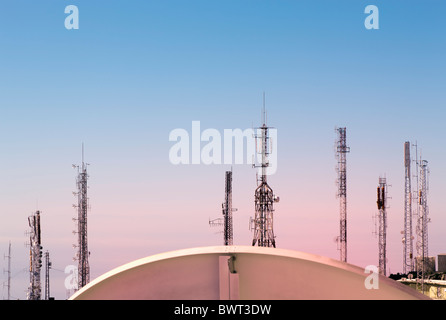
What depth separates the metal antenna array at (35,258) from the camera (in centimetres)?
5716

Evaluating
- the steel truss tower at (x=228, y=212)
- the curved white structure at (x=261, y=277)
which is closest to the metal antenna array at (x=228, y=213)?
the steel truss tower at (x=228, y=212)

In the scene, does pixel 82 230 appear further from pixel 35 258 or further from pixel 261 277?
pixel 261 277

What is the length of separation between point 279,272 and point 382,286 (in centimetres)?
222

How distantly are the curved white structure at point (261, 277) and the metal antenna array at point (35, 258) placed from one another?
45932 mm

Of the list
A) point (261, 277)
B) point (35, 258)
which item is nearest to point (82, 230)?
point (35, 258)

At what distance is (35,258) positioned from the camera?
189 ft

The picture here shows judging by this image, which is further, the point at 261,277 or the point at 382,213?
the point at 382,213

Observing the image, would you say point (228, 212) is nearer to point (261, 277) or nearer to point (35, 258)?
point (35, 258)

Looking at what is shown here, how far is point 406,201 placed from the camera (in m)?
58.6

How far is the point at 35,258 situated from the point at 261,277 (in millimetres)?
47887

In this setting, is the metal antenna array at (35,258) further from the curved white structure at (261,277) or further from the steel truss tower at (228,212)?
the curved white structure at (261,277)
